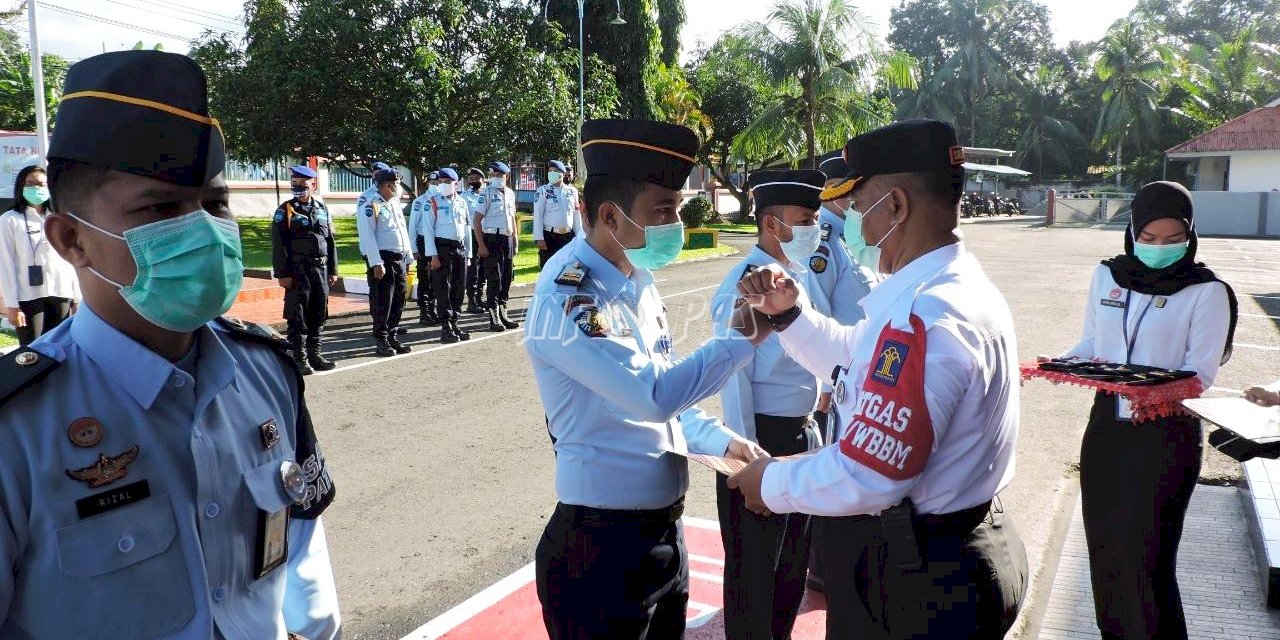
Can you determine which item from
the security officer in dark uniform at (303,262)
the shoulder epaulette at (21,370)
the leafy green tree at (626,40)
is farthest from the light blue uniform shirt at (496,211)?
the leafy green tree at (626,40)

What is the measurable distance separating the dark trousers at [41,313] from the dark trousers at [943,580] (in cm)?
749

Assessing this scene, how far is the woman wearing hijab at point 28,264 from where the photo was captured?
7.04 metres

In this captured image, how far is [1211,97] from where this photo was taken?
135 feet

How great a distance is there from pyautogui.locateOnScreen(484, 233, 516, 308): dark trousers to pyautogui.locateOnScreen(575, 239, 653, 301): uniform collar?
28.7ft

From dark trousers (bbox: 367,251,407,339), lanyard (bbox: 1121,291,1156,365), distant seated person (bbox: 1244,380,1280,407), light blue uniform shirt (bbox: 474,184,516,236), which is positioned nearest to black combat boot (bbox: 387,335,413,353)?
dark trousers (bbox: 367,251,407,339)

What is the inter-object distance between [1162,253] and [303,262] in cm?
745

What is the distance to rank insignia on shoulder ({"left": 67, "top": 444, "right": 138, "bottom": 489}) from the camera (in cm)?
135

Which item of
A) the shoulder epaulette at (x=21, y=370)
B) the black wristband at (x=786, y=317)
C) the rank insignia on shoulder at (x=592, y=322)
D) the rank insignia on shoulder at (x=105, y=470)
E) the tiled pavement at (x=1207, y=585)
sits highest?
the shoulder epaulette at (x=21, y=370)

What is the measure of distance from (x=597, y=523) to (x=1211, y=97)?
1923 inches

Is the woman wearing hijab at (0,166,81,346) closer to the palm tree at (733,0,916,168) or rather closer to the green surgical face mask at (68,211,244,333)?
the green surgical face mask at (68,211,244,333)

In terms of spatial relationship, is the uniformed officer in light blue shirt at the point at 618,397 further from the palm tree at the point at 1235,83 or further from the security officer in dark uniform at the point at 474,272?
the palm tree at the point at 1235,83

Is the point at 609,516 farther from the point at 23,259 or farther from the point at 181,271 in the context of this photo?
the point at 23,259

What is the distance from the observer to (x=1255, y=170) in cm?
3297

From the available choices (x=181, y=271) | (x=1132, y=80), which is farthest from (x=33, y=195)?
(x=1132, y=80)
